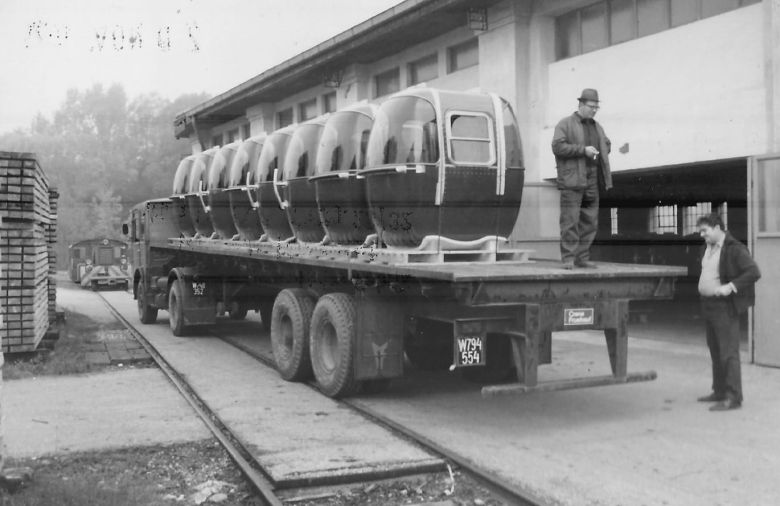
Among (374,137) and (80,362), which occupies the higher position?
(374,137)

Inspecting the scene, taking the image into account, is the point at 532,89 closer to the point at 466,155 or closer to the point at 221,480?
the point at 466,155

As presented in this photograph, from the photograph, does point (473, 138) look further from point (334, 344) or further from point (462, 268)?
point (334, 344)

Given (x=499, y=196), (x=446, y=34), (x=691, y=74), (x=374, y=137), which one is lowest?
(x=499, y=196)

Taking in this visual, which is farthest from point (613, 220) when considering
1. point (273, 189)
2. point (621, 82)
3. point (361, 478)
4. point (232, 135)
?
point (361, 478)

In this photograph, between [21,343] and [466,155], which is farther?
[21,343]

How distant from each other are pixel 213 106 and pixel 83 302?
25.4ft

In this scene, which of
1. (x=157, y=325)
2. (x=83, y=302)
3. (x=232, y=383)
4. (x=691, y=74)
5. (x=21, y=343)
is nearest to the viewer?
(x=232, y=383)

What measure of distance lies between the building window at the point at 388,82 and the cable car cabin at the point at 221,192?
6.70 meters

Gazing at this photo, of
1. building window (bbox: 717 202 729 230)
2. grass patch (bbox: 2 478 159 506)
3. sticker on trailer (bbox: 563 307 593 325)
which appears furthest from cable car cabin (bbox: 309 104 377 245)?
building window (bbox: 717 202 729 230)

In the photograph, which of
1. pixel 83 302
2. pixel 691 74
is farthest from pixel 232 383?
pixel 83 302

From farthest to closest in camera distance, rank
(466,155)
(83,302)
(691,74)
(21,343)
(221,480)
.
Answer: (83,302) → (691,74) → (21,343) → (466,155) → (221,480)

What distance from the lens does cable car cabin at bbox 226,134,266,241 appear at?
12.2 m

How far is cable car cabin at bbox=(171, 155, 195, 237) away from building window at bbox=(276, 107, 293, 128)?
30.0 feet

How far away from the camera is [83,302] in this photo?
2609cm
